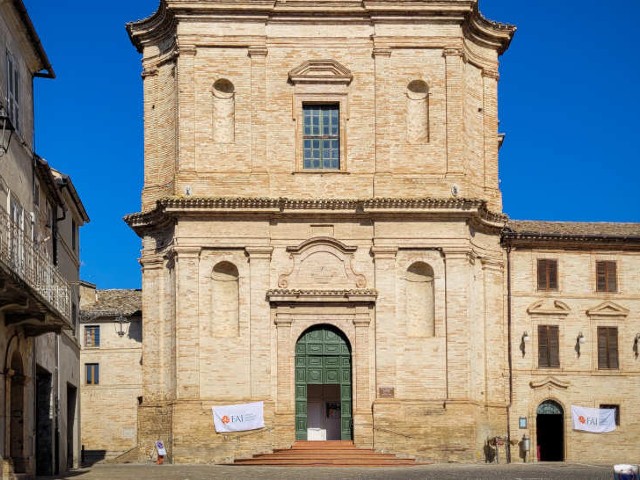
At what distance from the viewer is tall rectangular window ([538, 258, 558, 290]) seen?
5391cm

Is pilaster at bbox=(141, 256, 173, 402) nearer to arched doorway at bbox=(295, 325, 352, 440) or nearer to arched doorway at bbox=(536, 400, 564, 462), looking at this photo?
arched doorway at bbox=(295, 325, 352, 440)

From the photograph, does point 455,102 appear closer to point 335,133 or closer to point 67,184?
point 335,133

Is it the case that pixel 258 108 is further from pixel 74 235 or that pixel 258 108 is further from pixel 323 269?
pixel 74 235

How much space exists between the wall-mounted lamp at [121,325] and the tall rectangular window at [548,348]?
26357mm

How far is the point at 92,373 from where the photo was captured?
236ft

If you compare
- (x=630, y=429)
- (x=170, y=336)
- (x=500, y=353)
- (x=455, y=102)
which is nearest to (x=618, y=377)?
(x=630, y=429)

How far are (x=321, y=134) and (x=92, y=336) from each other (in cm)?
2710

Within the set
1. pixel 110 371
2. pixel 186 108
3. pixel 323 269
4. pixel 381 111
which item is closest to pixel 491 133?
pixel 381 111

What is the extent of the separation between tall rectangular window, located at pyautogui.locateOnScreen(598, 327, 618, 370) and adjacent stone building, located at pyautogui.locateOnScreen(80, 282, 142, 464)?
26583 mm

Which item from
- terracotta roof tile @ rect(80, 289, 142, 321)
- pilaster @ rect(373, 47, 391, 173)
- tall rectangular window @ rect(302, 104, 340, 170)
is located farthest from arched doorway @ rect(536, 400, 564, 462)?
terracotta roof tile @ rect(80, 289, 142, 321)

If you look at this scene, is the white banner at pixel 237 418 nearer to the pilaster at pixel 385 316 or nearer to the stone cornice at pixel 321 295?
the stone cornice at pixel 321 295

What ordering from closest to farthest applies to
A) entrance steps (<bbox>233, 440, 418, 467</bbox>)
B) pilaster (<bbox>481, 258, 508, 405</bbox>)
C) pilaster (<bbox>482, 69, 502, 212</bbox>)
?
entrance steps (<bbox>233, 440, 418, 467</bbox>) → pilaster (<bbox>481, 258, 508, 405</bbox>) → pilaster (<bbox>482, 69, 502, 212</bbox>)

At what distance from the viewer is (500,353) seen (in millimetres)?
50969

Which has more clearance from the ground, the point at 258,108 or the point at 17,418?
the point at 258,108
